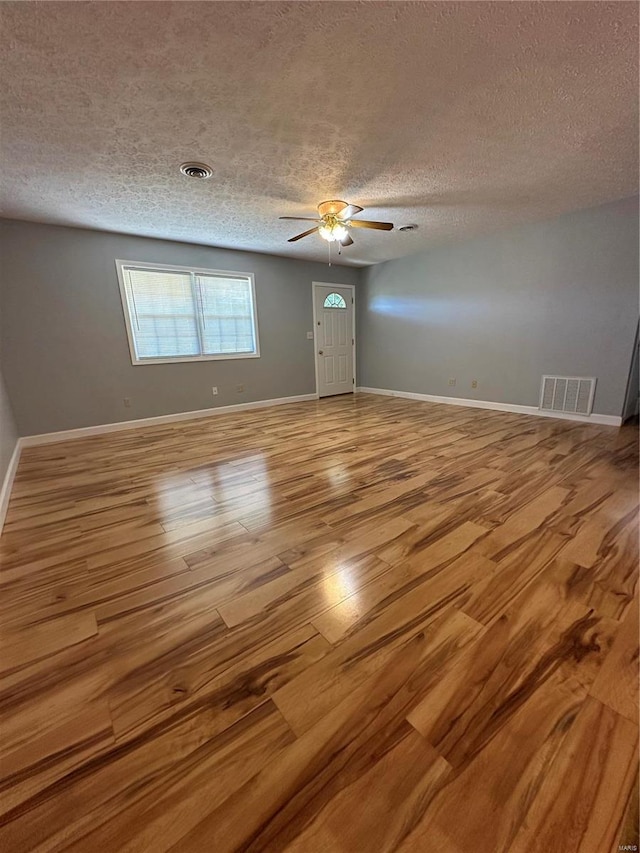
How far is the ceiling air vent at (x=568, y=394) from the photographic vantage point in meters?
4.11

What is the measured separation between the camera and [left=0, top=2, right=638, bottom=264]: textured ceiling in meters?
1.46

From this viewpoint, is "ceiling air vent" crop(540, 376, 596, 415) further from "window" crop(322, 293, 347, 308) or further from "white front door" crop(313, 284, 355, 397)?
"window" crop(322, 293, 347, 308)

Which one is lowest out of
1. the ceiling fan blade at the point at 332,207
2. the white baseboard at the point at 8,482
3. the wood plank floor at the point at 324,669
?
the wood plank floor at the point at 324,669

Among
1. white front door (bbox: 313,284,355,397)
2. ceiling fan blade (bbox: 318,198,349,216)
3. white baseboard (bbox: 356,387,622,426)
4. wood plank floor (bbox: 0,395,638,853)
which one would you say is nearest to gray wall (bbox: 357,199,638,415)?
white baseboard (bbox: 356,387,622,426)

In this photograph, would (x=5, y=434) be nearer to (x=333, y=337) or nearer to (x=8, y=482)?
(x=8, y=482)

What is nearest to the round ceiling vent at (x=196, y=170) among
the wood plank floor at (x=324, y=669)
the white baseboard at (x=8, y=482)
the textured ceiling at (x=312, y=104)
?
the textured ceiling at (x=312, y=104)

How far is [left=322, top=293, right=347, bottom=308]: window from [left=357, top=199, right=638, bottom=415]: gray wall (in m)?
0.45

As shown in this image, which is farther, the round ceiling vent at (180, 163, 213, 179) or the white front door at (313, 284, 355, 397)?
the white front door at (313, 284, 355, 397)

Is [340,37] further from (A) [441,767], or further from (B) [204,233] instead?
(B) [204,233]

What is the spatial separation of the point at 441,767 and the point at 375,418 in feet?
13.2

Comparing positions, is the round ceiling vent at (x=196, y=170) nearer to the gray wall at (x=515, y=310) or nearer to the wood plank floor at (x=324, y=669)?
the wood plank floor at (x=324, y=669)

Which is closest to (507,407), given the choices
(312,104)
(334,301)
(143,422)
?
(334,301)

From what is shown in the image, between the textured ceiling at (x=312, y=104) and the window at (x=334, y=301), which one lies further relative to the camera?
the window at (x=334, y=301)

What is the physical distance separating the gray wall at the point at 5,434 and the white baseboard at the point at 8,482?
5 centimetres
